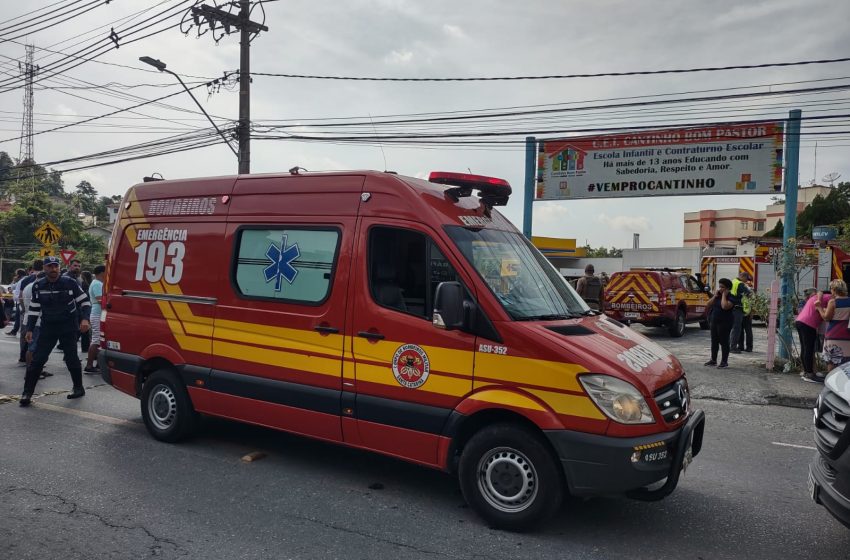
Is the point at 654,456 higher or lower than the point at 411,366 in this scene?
lower

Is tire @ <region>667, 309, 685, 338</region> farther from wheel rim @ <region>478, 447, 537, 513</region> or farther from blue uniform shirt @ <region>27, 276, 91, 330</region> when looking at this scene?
blue uniform shirt @ <region>27, 276, 91, 330</region>

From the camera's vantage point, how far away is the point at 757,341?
16.6 metres

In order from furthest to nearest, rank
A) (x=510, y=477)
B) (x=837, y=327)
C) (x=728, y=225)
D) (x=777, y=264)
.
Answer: (x=728, y=225), (x=777, y=264), (x=837, y=327), (x=510, y=477)

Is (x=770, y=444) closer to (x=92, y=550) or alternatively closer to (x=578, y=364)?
(x=578, y=364)

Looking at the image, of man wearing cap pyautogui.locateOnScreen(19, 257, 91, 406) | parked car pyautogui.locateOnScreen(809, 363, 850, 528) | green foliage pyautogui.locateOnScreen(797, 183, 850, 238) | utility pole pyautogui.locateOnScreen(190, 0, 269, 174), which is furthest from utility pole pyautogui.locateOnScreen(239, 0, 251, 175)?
green foliage pyautogui.locateOnScreen(797, 183, 850, 238)

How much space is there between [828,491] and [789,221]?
9.64 metres

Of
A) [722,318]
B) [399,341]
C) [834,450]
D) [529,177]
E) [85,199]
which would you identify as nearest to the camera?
[834,450]

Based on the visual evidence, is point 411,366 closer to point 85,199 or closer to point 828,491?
point 828,491

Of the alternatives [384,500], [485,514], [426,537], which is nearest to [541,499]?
[485,514]

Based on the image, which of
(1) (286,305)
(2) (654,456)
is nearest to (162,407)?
(1) (286,305)

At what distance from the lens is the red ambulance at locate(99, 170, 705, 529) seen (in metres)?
3.98

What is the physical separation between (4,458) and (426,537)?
3.94 meters

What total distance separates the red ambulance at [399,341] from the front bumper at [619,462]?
0.04 feet

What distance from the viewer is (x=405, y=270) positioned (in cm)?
475
